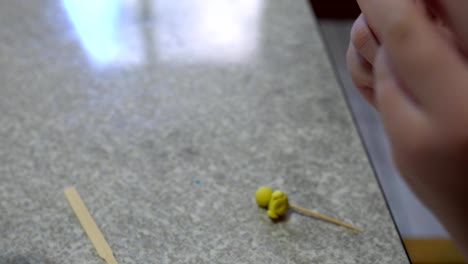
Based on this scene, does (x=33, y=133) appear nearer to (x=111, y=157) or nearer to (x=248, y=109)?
(x=111, y=157)

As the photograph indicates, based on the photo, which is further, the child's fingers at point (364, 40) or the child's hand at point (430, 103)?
the child's fingers at point (364, 40)

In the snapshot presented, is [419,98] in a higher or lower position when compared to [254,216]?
higher

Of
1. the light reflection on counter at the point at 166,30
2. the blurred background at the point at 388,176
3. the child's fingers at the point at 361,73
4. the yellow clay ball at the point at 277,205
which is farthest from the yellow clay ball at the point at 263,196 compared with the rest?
the blurred background at the point at 388,176

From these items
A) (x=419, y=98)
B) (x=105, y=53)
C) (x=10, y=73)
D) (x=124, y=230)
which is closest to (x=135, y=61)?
(x=105, y=53)

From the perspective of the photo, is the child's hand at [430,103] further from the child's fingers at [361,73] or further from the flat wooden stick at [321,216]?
the flat wooden stick at [321,216]

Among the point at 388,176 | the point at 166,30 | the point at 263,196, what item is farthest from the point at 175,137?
the point at 388,176

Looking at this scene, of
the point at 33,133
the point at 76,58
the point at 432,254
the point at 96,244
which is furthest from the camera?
the point at 432,254

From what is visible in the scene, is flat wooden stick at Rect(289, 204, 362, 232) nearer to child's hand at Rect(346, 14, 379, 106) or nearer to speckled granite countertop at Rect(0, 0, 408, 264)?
speckled granite countertop at Rect(0, 0, 408, 264)
